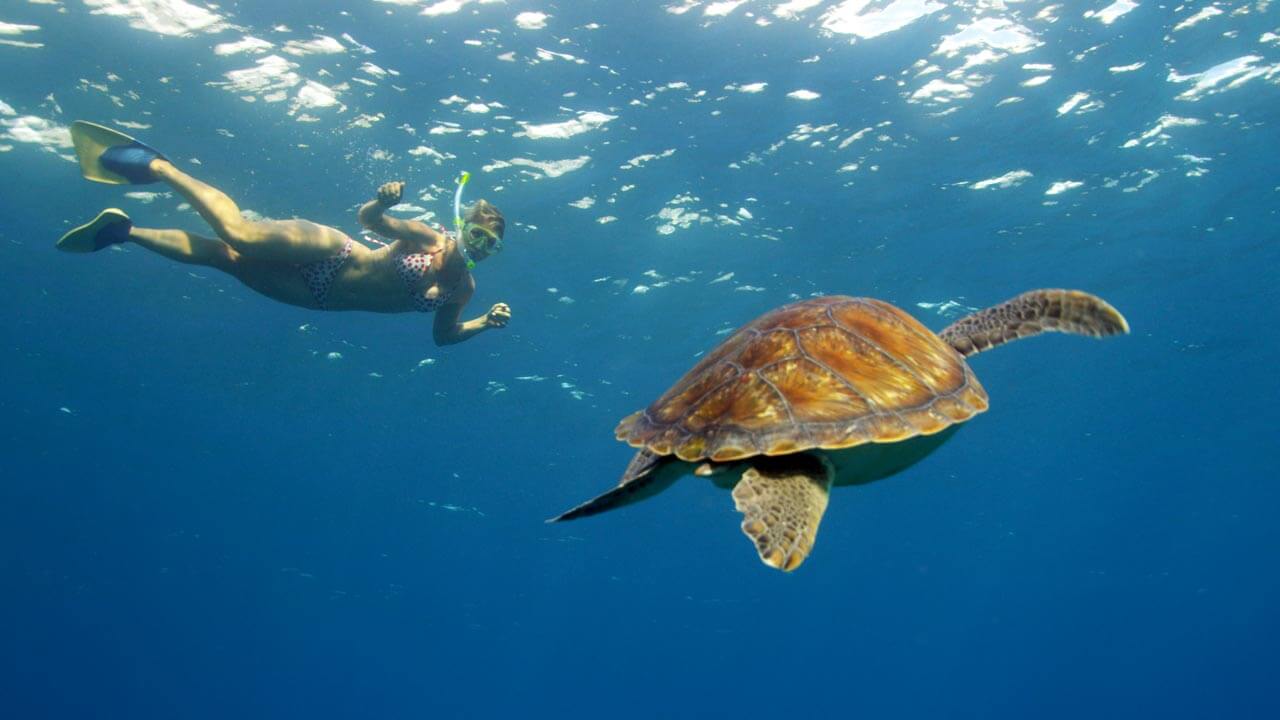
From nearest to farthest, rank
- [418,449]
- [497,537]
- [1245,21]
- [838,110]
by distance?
1. [1245,21]
2. [838,110]
3. [418,449]
4. [497,537]

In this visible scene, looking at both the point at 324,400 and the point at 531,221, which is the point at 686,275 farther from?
the point at 324,400

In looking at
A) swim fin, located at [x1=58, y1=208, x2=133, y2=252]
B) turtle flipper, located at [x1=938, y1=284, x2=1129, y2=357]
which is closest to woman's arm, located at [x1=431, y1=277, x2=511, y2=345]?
swim fin, located at [x1=58, y1=208, x2=133, y2=252]

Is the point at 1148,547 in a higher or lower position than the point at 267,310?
lower

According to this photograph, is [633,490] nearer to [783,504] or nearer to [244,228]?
[783,504]

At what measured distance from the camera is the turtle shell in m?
3.97

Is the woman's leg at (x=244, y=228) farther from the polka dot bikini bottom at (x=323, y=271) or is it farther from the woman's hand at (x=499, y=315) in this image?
the woman's hand at (x=499, y=315)

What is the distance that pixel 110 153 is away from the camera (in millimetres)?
8227

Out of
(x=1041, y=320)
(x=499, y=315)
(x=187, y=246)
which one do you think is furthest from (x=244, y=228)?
(x=1041, y=320)

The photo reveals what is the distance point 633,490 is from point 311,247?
6431mm

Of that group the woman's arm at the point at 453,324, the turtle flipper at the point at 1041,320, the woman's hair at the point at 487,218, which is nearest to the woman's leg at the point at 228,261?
the woman's arm at the point at 453,324

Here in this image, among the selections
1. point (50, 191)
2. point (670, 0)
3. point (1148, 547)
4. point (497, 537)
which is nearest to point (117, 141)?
point (670, 0)

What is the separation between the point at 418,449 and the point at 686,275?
65.9 feet

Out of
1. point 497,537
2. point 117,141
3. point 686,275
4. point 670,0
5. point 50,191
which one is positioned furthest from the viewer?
point 497,537

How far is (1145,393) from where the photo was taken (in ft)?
95.6
